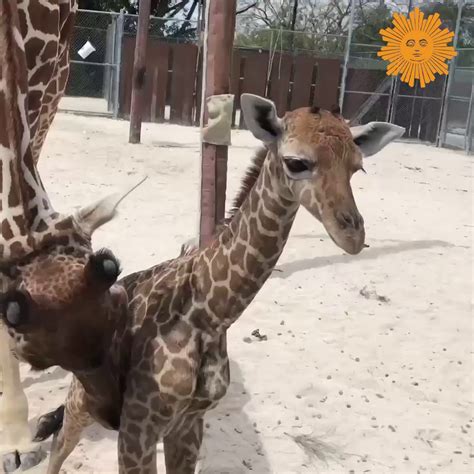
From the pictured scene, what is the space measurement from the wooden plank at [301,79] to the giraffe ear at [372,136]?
595 inches

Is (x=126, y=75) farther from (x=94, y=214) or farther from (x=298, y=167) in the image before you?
(x=298, y=167)

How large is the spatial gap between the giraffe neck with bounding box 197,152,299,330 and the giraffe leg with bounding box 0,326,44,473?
1.37 metres

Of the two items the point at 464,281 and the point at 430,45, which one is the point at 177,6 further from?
the point at 464,281

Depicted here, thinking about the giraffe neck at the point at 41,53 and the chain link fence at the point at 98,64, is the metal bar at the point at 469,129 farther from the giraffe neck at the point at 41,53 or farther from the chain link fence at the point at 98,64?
the giraffe neck at the point at 41,53

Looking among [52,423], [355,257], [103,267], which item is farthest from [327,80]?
[103,267]

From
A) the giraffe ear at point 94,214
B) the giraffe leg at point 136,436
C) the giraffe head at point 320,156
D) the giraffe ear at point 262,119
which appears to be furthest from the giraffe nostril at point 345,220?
the giraffe leg at point 136,436

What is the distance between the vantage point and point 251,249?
2438 mm

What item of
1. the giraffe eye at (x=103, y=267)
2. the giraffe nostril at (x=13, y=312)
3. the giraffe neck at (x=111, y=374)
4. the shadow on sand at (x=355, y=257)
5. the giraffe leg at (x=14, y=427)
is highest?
the giraffe eye at (x=103, y=267)

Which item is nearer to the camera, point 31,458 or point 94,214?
point 94,214

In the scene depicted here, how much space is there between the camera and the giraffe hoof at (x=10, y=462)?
3164 millimetres

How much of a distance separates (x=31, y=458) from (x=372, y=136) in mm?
2267

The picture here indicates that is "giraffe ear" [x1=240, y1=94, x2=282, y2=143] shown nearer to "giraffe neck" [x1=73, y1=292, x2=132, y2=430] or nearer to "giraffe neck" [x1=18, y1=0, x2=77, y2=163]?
"giraffe neck" [x1=73, y1=292, x2=132, y2=430]

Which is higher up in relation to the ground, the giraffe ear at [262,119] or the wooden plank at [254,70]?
the wooden plank at [254,70]

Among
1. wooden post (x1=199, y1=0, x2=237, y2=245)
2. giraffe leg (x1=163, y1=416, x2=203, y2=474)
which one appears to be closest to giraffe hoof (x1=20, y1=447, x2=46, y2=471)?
giraffe leg (x1=163, y1=416, x2=203, y2=474)
